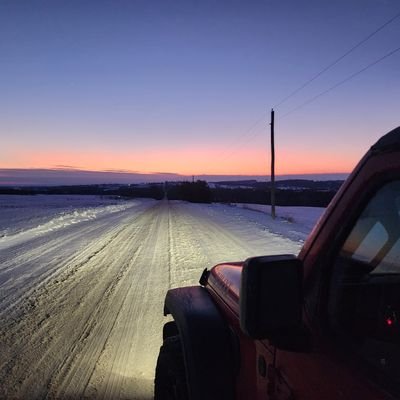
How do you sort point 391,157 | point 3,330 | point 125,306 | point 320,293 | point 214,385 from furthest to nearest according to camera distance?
point 125,306
point 3,330
point 214,385
point 320,293
point 391,157

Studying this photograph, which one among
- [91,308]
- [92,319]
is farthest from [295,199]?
[92,319]

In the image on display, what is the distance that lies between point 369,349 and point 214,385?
32.0 inches

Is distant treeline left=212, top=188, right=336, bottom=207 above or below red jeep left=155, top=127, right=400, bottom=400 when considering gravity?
below

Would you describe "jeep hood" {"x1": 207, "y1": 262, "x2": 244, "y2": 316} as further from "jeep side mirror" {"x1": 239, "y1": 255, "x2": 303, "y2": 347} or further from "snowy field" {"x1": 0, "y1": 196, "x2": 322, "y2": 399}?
"snowy field" {"x1": 0, "y1": 196, "x2": 322, "y2": 399}

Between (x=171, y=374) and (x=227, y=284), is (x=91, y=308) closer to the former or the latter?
(x=171, y=374)

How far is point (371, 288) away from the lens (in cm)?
145

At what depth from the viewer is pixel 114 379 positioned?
12.0ft

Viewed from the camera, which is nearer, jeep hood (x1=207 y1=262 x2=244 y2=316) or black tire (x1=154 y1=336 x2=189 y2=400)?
jeep hood (x1=207 y1=262 x2=244 y2=316)

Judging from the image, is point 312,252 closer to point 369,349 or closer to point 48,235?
point 369,349

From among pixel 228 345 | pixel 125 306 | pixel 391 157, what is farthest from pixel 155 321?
pixel 391 157

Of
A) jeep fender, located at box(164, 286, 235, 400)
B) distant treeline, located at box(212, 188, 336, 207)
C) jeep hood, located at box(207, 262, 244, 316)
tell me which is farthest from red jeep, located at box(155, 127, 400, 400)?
distant treeline, located at box(212, 188, 336, 207)

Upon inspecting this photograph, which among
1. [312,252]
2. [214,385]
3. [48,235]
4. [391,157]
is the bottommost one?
[48,235]

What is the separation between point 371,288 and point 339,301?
0.17 meters

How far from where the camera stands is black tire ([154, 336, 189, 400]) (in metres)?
2.21
